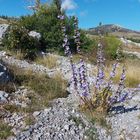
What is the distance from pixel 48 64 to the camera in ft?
53.8

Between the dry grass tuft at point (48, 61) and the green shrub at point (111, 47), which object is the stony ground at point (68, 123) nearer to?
the dry grass tuft at point (48, 61)

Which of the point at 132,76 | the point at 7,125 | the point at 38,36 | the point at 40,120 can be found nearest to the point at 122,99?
the point at 40,120

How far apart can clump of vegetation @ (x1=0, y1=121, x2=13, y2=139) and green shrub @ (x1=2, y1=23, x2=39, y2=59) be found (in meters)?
9.00

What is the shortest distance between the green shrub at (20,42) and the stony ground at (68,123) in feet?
23.0

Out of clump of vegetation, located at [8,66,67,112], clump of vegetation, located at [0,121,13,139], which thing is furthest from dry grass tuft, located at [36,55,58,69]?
clump of vegetation, located at [0,121,13,139]

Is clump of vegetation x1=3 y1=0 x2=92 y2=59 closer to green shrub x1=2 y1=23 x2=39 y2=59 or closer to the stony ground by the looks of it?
green shrub x1=2 y1=23 x2=39 y2=59

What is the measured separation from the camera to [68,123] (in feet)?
28.5

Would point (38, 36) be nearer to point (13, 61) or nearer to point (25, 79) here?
point (13, 61)

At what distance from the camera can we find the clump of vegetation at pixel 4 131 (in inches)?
309

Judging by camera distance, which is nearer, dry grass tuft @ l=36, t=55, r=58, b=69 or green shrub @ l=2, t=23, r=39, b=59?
dry grass tuft @ l=36, t=55, r=58, b=69

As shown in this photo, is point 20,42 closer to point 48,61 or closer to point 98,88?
point 48,61

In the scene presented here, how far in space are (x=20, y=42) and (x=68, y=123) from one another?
961cm

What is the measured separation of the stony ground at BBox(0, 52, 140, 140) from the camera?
805 centimetres

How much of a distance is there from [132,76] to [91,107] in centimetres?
496
